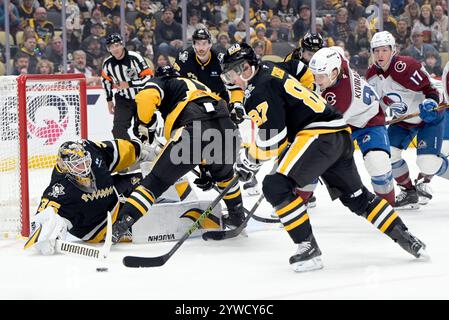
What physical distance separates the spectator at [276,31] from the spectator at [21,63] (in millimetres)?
2200

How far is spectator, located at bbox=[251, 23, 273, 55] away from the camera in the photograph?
26.3 feet

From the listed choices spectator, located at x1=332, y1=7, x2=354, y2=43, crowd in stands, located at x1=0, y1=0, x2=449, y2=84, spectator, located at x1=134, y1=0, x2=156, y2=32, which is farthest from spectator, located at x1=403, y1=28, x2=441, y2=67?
spectator, located at x1=134, y1=0, x2=156, y2=32

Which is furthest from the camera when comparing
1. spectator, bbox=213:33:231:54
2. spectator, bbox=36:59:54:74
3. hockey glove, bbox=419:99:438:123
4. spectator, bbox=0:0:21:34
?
spectator, bbox=213:33:231:54

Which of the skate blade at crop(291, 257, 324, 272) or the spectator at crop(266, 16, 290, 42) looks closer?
the skate blade at crop(291, 257, 324, 272)

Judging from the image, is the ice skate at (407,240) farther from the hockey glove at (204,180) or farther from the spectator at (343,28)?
the spectator at (343,28)

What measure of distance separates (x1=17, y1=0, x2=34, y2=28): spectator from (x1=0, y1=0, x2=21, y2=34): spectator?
0.16 ft

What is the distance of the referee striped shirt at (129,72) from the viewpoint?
6.41 m

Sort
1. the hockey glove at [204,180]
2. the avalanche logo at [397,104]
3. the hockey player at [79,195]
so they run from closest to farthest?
the hockey player at [79,195] → the hockey glove at [204,180] → the avalanche logo at [397,104]

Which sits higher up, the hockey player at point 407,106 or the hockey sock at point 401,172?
the hockey player at point 407,106

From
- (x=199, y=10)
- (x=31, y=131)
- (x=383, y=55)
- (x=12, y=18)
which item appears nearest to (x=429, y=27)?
(x=199, y=10)

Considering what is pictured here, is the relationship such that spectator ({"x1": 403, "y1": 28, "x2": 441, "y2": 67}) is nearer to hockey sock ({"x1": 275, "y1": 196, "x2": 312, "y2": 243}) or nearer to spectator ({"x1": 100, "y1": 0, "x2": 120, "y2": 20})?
spectator ({"x1": 100, "y1": 0, "x2": 120, "y2": 20})

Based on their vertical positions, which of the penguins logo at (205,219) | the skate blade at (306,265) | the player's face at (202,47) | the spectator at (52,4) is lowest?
the penguins logo at (205,219)

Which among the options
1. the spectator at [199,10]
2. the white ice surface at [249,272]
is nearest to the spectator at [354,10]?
the spectator at [199,10]

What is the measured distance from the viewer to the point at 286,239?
4551mm
